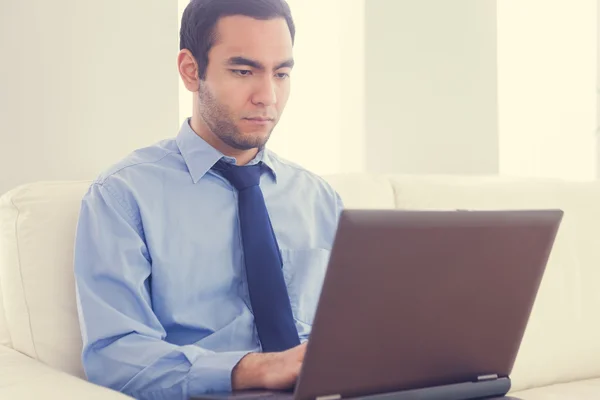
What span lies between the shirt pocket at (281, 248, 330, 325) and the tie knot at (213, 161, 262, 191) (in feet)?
0.48

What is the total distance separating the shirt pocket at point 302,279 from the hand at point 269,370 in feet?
1.19

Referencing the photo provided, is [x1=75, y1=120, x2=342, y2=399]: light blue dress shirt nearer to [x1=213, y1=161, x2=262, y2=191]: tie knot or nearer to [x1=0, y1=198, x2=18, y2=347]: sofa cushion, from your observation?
[x1=213, y1=161, x2=262, y2=191]: tie knot

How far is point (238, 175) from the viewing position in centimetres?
162

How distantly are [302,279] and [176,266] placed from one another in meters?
0.26

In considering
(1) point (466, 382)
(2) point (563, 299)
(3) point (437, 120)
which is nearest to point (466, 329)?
(1) point (466, 382)

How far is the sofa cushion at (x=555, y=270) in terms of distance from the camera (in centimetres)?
200

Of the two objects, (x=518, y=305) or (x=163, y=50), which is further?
(x=163, y=50)

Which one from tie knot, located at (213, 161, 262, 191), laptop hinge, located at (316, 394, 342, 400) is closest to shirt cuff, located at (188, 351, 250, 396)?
laptop hinge, located at (316, 394, 342, 400)

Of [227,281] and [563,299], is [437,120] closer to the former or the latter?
[563,299]

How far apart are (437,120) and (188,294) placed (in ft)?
4.81

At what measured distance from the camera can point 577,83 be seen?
11.1 ft

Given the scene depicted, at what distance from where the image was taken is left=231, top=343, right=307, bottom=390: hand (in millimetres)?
1193

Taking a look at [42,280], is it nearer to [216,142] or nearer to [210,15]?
[216,142]

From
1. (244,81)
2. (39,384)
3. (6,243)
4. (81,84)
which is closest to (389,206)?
(244,81)
